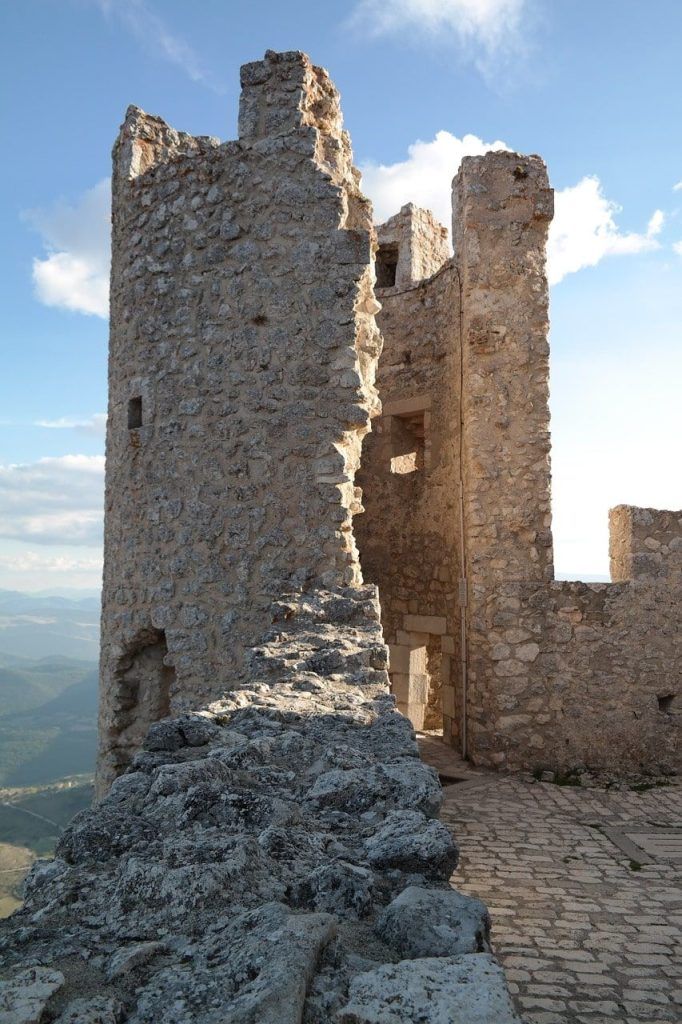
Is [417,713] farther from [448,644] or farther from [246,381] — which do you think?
[246,381]

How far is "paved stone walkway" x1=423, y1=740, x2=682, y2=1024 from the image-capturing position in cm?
368

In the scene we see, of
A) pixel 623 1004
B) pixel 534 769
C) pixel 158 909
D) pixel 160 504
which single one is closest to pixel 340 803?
pixel 158 909

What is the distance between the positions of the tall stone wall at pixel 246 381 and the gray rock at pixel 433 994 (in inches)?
143

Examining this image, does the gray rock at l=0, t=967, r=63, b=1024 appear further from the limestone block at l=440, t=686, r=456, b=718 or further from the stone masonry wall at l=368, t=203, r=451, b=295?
the stone masonry wall at l=368, t=203, r=451, b=295

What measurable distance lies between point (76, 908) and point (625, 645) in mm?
7679

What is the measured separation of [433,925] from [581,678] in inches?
280

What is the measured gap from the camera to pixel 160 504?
599cm

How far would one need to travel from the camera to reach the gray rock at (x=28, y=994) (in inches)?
58.1

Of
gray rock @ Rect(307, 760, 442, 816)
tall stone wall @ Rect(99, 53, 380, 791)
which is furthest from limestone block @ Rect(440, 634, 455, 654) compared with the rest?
gray rock @ Rect(307, 760, 442, 816)

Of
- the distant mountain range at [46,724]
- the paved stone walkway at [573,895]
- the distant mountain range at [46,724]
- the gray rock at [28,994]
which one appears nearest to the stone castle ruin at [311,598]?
the gray rock at [28,994]

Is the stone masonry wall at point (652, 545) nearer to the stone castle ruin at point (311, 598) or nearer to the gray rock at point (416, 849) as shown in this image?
the stone castle ruin at point (311, 598)

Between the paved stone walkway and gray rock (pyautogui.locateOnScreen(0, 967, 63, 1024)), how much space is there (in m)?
2.69

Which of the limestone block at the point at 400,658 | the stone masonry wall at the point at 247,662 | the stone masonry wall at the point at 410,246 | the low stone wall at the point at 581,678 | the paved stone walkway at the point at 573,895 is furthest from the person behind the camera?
the stone masonry wall at the point at 410,246

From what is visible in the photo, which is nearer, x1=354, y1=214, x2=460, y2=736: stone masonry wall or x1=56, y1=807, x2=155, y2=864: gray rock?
x1=56, y1=807, x2=155, y2=864: gray rock
